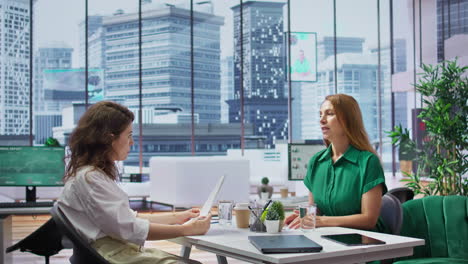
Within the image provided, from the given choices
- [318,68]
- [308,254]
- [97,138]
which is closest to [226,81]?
[318,68]

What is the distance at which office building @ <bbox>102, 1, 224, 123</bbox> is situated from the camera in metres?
10.9

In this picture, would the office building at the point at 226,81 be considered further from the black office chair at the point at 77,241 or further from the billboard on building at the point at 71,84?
the black office chair at the point at 77,241

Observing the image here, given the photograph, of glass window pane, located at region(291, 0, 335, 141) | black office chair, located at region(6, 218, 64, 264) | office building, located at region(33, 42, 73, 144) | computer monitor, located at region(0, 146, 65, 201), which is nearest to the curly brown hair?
black office chair, located at region(6, 218, 64, 264)

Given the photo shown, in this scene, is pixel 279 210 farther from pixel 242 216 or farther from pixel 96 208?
pixel 96 208

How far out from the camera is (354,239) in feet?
6.66

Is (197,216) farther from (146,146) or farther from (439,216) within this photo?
(146,146)

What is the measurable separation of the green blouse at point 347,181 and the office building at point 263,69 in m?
8.72

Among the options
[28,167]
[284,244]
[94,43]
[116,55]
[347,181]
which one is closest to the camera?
[284,244]

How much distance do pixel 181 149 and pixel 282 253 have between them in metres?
10.2

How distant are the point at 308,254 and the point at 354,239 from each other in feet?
1.06

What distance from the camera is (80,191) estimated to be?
1927 millimetres

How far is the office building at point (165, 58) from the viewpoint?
10.9m

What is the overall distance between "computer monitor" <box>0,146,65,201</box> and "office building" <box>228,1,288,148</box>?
284 inches

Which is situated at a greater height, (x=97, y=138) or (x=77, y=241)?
(x=97, y=138)
